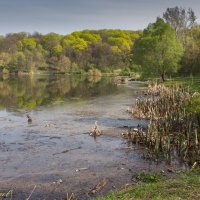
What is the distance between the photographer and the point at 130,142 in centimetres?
2323

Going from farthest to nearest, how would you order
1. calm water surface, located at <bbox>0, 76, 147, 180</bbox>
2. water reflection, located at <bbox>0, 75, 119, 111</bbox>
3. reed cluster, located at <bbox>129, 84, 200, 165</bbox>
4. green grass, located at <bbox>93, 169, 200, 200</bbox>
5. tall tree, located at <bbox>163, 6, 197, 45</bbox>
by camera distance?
tall tree, located at <bbox>163, 6, 197, 45</bbox>, water reflection, located at <bbox>0, 75, 119, 111</bbox>, reed cluster, located at <bbox>129, 84, 200, 165</bbox>, calm water surface, located at <bbox>0, 76, 147, 180</bbox>, green grass, located at <bbox>93, 169, 200, 200</bbox>

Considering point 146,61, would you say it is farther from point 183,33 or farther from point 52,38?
point 52,38

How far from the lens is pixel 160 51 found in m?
62.6

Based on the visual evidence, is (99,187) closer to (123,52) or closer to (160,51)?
(160,51)

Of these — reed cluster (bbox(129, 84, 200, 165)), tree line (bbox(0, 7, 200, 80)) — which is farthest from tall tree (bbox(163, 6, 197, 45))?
reed cluster (bbox(129, 84, 200, 165))

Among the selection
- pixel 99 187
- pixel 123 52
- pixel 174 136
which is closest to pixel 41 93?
pixel 174 136

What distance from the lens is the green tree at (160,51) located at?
6234cm

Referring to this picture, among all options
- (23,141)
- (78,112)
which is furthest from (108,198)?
(78,112)

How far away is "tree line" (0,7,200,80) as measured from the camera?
63.5 m

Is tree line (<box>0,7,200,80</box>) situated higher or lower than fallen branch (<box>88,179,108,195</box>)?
higher

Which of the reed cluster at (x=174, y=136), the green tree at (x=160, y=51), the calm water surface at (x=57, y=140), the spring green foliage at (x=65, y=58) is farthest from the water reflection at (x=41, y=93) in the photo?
the spring green foliage at (x=65, y=58)

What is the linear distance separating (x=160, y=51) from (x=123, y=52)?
93442 mm

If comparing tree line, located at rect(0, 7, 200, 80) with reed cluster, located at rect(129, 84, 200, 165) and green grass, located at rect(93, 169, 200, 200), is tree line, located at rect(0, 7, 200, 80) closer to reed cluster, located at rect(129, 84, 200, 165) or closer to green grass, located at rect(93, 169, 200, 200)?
reed cluster, located at rect(129, 84, 200, 165)

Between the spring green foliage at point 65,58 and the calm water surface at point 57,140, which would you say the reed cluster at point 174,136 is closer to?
the calm water surface at point 57,140
